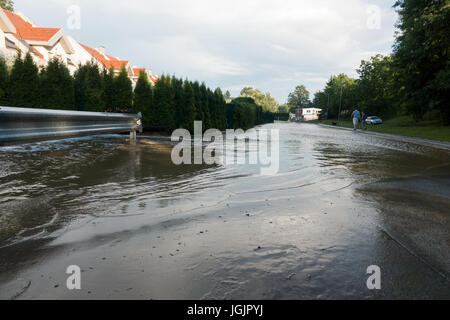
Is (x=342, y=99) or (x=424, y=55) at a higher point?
(x=342, y=99)

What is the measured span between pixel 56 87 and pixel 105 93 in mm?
2578

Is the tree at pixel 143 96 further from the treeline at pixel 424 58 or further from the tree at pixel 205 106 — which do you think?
the treeline at pixel 424 58

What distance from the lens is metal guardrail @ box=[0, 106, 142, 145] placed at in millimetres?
4884

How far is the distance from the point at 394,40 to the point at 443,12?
17.0 m

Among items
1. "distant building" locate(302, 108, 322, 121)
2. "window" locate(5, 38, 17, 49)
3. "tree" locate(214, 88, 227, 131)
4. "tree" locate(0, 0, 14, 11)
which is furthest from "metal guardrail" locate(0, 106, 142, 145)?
"distant building" locate(302, 108, 322, 121)

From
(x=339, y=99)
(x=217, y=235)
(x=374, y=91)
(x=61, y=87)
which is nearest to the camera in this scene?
(x=217, y=235)

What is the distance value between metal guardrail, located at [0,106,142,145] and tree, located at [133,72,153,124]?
21.0 feet

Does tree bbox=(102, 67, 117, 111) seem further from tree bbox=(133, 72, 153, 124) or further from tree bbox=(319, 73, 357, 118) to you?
tree bbox=(319, 73, 357, 118)

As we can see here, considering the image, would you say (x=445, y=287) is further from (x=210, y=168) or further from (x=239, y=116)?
(x=239, y=116)

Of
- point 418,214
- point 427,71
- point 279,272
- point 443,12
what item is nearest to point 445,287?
point 279,272

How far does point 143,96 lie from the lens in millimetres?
16391

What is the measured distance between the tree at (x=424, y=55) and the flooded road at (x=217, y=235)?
79.5 feet

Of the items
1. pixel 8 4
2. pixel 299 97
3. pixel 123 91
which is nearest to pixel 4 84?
pixel 123 91

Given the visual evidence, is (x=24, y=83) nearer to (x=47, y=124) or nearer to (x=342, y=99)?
(x=47, y=124)
